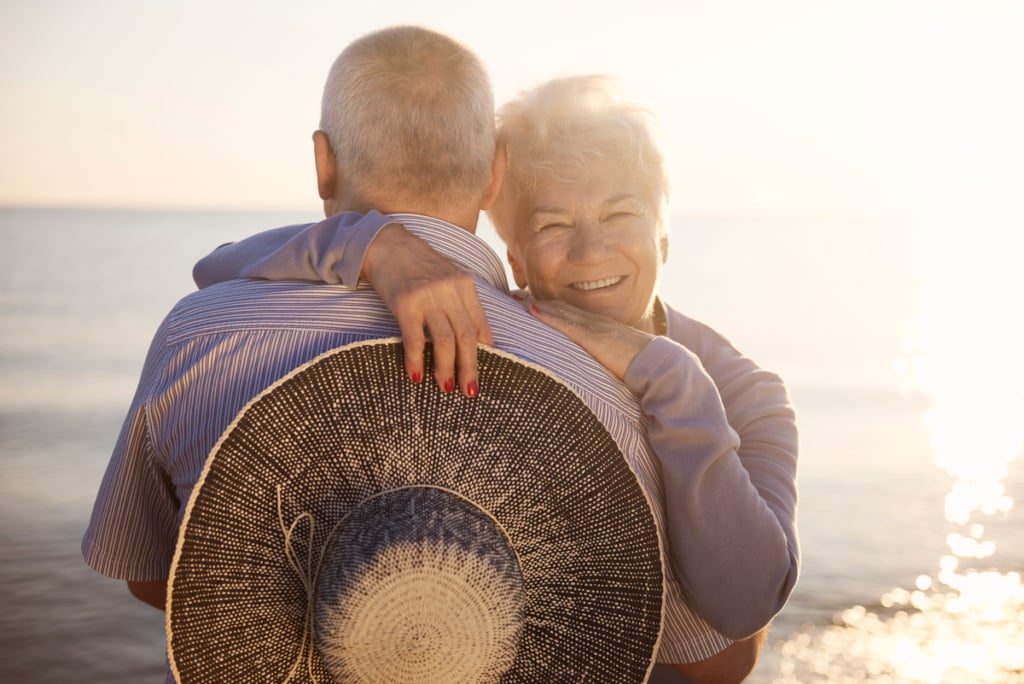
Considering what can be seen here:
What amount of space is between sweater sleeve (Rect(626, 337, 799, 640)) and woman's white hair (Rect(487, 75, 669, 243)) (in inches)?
25.4

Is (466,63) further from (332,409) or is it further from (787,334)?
(787,334)

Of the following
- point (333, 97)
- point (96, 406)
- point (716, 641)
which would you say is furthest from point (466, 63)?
point (96, 406)

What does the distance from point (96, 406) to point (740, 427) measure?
7.87m

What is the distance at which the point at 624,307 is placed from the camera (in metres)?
2.36

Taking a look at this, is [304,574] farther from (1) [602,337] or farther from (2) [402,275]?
(1) [602,337]

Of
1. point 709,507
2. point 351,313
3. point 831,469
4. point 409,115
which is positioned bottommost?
point 831,469

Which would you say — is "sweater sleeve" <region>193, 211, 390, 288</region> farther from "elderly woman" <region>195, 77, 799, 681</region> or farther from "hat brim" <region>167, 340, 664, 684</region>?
"hat brim" <region>167, 340, 664, 684</region>

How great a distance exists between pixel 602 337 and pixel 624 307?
1.87ft

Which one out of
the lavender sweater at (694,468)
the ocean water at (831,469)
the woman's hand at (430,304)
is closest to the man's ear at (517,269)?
the lavender sweater at (694,468)

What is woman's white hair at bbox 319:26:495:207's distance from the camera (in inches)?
65.7

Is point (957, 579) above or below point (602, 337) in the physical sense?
below

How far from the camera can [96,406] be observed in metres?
8.88

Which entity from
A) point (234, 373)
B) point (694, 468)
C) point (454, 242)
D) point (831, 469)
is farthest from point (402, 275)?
point (831, 469)

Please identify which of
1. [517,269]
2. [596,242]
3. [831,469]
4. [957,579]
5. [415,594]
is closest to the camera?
[415,594]
